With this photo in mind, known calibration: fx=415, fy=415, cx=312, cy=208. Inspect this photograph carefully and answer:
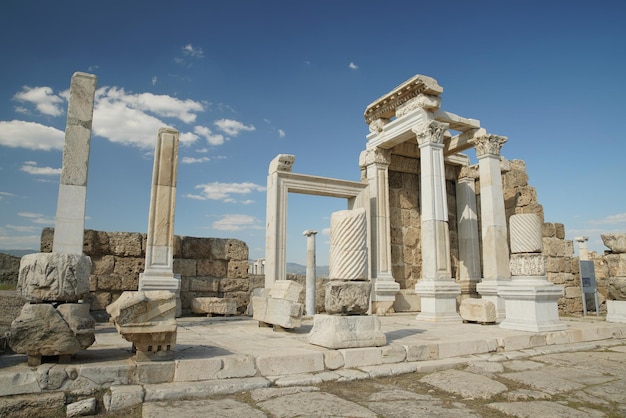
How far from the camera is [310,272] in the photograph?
38.9ft

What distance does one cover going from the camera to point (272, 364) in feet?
14.7

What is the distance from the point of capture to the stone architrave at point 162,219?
8547 millimetres

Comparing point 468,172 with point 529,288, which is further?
point 468,172

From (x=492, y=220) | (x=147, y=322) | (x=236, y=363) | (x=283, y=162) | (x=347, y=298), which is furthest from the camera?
(x=283, y=162)

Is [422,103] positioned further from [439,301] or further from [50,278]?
[50,278]

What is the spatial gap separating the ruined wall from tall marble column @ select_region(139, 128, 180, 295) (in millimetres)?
1132

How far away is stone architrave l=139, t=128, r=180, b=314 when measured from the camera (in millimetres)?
8547

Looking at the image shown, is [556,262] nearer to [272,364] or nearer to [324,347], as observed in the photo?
[324,347]

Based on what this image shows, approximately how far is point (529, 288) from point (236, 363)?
576 cm

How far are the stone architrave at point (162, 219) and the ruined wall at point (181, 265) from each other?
44.3 inches

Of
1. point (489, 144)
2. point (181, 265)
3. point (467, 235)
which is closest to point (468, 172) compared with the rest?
point (467, 235)

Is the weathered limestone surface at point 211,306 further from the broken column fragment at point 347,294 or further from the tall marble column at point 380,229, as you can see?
the broken column fragment at point 347,294

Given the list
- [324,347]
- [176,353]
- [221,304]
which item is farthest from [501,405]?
[221,304]

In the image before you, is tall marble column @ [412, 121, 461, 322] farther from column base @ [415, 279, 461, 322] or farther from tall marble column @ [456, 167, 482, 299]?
tall marble column @ [456, 167, 482, 299]
